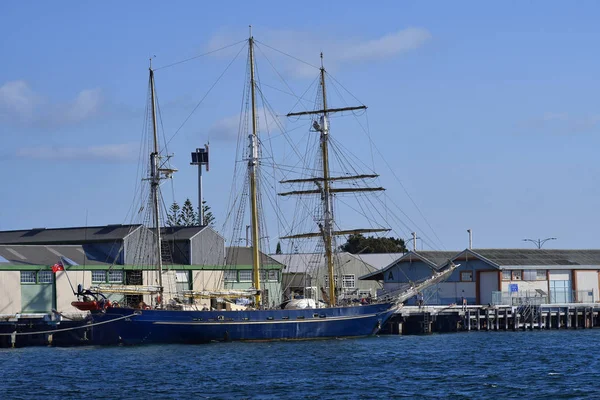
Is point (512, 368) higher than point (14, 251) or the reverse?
the reverse

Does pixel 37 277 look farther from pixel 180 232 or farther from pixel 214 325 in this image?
pixel 180 232

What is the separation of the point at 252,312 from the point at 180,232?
22731mm

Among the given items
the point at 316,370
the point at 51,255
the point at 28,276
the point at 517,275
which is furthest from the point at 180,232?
the point at 316,370

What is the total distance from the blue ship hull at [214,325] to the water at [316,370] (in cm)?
146

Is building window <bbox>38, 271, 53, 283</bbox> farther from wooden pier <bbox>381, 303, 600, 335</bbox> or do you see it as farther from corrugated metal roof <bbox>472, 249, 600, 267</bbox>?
corrugated metal roof <bbox>472, 249, 600, 267</bbox>

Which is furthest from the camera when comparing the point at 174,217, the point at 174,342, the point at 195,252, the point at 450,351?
the point at 174,217

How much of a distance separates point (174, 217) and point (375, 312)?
69.9m

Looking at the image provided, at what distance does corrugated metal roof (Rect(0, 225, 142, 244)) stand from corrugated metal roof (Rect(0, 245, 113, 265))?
1.43 meters

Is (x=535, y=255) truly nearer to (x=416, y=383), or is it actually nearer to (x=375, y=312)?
(x=375, y=312)

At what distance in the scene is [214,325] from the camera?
67688 millimetres

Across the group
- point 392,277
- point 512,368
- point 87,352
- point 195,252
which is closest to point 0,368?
point 87,352

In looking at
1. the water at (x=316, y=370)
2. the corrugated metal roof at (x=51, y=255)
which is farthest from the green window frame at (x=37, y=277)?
the water at (x=316, y=370)

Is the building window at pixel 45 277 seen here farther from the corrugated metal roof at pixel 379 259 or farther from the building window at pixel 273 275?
the corrugated metal roof at pixel 379 259

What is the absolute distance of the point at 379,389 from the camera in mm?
43938
